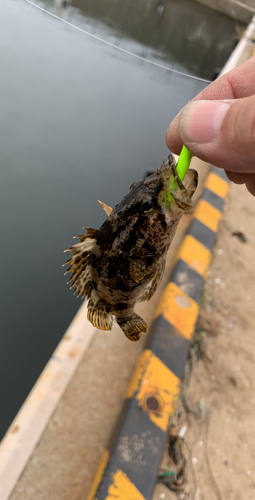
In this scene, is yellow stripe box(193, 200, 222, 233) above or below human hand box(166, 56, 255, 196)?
below

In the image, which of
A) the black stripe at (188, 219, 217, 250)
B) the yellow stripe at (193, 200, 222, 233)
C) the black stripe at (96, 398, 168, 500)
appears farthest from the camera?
the yellow stripe at (193, 200, 222, 233)

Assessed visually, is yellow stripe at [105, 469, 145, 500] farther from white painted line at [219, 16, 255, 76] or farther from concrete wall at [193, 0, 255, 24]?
white painted line at [219, 16, 255, 76]

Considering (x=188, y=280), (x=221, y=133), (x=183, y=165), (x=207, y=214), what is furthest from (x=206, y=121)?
(x=207, y=214)

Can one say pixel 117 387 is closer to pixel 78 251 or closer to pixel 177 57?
pixel 78 251

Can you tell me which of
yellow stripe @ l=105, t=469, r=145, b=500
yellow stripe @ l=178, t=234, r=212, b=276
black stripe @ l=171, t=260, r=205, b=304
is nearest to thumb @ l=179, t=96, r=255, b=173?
yellow stripe @ l=105, t=469, r=145, b=500

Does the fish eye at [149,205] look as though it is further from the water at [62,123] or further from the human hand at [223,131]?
the water at [62,123]

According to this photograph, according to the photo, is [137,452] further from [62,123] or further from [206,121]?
[62,123]
